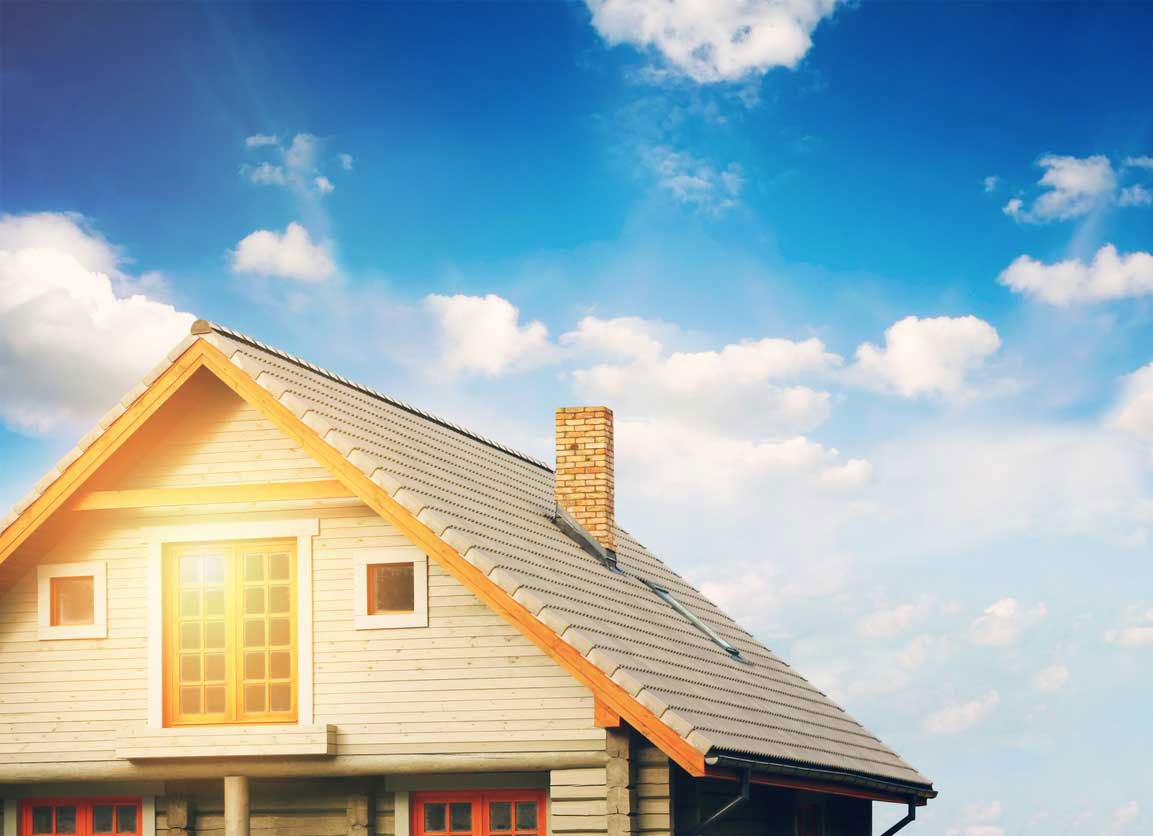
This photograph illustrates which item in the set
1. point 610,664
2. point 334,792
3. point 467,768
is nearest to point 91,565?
point 334,792

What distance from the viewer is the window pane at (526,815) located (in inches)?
611

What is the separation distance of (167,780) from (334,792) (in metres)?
1.70

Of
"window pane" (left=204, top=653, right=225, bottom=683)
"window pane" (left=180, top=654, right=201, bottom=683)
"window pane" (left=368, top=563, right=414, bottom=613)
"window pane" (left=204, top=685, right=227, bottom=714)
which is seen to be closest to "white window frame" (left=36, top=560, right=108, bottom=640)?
"window pane" (left=180, top=654, right=201, bottom=683)

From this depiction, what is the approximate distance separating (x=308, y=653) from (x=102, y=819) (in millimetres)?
3026

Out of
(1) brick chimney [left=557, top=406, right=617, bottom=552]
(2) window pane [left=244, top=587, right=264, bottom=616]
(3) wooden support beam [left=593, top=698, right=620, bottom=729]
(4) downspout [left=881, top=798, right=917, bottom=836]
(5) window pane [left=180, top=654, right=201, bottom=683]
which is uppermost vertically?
(1) brick chimney [left=557, top=406, right=617, bottom=552]

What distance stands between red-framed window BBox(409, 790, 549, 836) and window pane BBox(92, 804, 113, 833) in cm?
326

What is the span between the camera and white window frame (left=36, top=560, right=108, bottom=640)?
54.6ft

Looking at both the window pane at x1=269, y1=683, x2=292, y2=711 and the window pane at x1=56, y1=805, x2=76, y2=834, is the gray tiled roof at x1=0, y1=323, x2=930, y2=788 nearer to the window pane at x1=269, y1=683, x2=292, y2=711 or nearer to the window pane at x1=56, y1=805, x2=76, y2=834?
the window pane at x1=269, y1=683, x2=292, y2=711

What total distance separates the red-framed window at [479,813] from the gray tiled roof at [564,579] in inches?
70.2

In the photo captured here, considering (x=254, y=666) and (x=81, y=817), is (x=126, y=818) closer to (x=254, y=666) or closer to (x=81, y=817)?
(x=81, y=817)

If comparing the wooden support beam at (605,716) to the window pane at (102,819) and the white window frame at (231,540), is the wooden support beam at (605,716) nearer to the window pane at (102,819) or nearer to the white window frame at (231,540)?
the white window frame at (231,540)

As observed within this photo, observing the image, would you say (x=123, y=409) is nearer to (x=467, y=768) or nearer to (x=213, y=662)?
(x=213, y=662)

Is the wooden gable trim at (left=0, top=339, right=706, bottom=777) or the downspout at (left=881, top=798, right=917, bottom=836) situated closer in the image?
the wooden gable trim at (left=0, top=339, right=706, bottom=777)

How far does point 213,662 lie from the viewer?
16.3m
